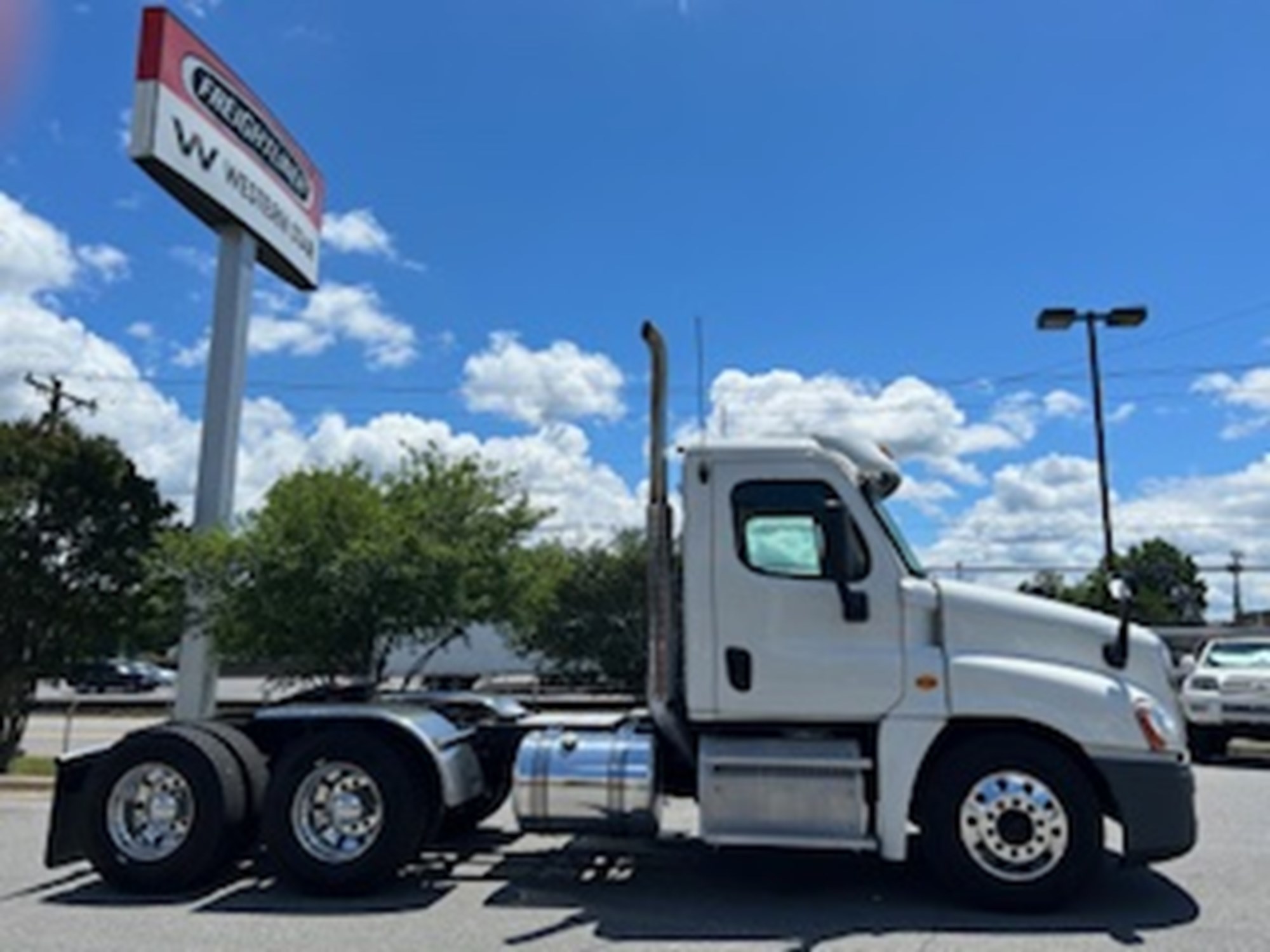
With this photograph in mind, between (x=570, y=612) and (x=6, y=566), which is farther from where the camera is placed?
(x=570, y=612)

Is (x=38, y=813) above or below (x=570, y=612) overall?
below

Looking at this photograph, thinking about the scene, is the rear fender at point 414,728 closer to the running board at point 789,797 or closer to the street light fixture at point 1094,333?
the running board at point 789,797

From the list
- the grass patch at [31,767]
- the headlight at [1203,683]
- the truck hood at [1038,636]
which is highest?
the truck hood at [1038,636]

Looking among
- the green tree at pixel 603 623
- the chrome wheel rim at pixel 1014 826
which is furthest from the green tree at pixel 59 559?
the green tree at pixel 603 623

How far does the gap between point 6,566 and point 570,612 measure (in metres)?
16.0

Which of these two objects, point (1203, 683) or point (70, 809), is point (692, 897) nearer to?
point (70, 809)

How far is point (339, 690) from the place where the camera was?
8.03 metres

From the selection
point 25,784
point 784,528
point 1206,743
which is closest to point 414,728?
point 784,528

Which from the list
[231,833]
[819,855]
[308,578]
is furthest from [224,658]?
[819,855]

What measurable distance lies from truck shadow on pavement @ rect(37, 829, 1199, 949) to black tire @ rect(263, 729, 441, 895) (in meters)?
0.16

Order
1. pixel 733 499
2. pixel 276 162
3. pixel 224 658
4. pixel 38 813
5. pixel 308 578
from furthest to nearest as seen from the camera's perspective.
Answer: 1. pixel 276 162
2. pixel 224 658
3. pixel 308 578
4. pixel 38 813
5. pixel 733 499

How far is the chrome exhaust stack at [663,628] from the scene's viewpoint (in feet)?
23.1

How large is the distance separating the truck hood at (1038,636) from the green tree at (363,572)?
696 centimetres

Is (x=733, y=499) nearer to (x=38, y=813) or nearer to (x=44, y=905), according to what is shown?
(x=44, y=905)
